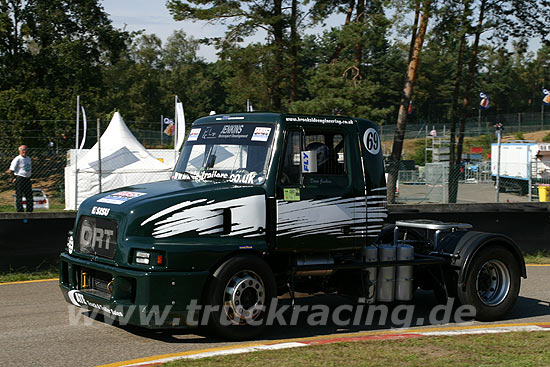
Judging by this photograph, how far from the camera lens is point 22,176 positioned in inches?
688

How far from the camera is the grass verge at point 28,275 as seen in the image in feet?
36.0

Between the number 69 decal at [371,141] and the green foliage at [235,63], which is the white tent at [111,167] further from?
the number 69 decal at [371,141]

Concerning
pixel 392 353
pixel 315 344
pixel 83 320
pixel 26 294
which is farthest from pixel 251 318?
pixel 26 294

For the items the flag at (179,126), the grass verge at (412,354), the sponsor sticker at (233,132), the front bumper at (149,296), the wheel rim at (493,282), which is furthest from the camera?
the flag at (179,126)

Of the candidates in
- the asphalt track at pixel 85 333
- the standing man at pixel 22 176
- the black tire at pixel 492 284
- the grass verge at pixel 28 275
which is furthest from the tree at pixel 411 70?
the asphalt track at pixel 85 333

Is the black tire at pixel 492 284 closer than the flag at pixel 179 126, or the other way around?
the black tire at pixel 492 284

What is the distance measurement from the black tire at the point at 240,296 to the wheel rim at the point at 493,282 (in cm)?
296

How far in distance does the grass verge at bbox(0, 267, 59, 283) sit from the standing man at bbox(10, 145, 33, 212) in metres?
6.29

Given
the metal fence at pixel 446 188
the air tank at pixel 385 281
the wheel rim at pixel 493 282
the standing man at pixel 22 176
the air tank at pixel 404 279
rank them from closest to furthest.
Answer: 1. the air tank at pixel 385 281
2. the air tank at pixel 404 279
3. the wheel rim at pixel 493 282
4. the standing man at pixel 22 176
5. the metal fence at pixel 446 188

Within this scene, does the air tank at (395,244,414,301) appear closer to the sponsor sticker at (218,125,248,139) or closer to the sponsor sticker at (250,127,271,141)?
the sponsor sticker at (250,127,271,141)

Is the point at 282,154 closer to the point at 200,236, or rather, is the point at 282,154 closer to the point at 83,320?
the point at 200,236

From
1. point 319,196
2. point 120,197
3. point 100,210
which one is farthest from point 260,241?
point 100,210

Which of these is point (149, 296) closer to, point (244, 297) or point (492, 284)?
point (244, 297)

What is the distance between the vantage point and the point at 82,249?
7.61 meters
